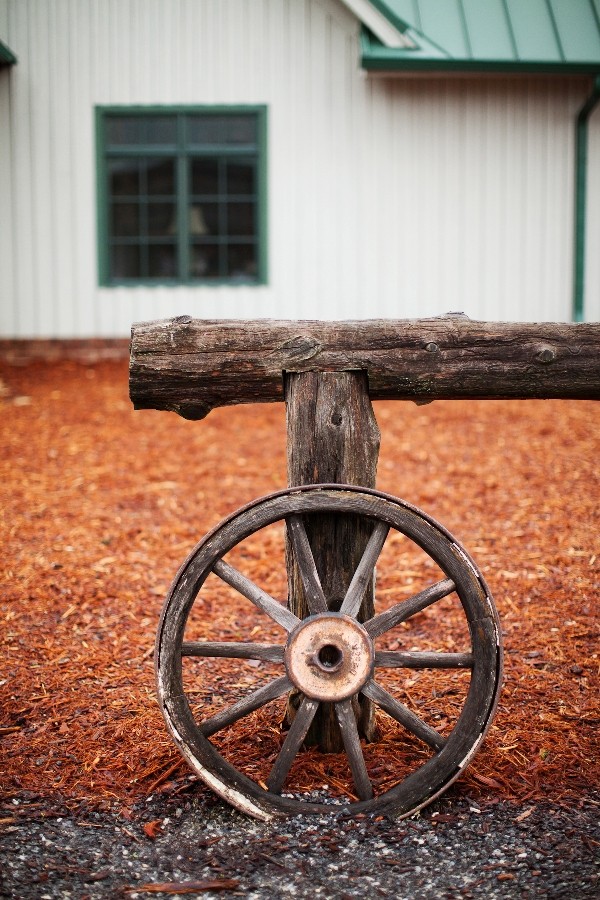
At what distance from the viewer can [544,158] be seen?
10414mm

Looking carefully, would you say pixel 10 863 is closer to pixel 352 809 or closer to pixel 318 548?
pixel 352 809

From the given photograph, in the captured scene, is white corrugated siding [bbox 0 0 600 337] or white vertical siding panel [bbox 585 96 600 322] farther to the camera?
white vertical siding panel [bbox 585 96 600 322]

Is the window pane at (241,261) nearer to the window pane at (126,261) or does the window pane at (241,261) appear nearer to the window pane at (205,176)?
the window pane at (205,176)

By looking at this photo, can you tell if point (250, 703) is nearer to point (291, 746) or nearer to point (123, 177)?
point (291, 746)

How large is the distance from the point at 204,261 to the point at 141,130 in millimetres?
1728

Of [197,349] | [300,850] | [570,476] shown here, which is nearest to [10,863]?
[300,850]

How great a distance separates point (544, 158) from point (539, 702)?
8.46 m

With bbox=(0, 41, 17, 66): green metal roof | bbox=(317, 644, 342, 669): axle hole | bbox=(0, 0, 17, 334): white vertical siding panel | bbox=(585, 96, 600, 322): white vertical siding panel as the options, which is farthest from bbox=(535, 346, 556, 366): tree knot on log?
bbox=(0, 41, 17, 66): green metal roof

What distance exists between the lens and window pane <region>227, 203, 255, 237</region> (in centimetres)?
1082

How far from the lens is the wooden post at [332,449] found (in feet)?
9.89

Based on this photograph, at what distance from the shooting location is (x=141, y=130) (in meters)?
10.5

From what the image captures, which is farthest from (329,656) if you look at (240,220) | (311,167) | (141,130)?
(141,130)

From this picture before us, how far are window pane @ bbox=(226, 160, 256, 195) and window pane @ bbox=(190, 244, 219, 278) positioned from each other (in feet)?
2.47

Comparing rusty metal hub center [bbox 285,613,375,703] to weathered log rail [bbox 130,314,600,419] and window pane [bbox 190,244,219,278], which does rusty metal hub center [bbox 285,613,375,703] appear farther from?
window pane [bbox 190,244,219,278]
